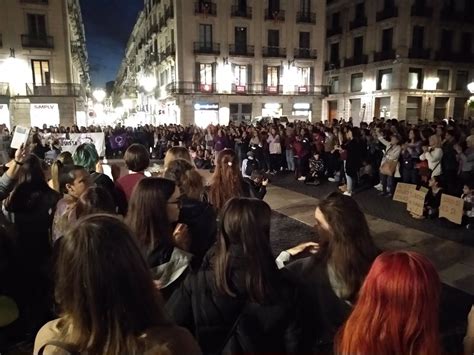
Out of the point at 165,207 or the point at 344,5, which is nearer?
the point at 165,207

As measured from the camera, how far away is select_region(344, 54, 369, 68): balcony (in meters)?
39.6

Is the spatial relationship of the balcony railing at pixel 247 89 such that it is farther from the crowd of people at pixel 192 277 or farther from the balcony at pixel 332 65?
the crowd of people at pixel 192 277

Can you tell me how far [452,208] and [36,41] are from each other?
34.0 m

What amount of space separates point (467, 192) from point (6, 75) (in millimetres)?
34302

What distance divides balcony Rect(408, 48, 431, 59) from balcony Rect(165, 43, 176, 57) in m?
21.0

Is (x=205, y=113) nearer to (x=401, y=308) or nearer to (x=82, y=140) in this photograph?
(x=82, y=140)

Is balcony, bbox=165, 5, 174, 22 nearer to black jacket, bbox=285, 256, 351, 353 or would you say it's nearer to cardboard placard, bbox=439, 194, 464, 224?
cardboard placard, bbox=439, 194, 464, 224

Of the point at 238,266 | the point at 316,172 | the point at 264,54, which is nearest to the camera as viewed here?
the point at 238,266

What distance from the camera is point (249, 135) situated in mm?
17156

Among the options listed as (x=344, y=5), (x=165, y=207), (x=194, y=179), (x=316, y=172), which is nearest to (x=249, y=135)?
(x=316, y=172)

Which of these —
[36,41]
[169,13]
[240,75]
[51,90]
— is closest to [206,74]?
[240,75]

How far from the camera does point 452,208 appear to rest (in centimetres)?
780

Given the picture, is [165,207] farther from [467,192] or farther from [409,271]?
[467,192]

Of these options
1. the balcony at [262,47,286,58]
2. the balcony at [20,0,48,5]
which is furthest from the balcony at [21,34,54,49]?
the balcony at [262,47,286,58]
